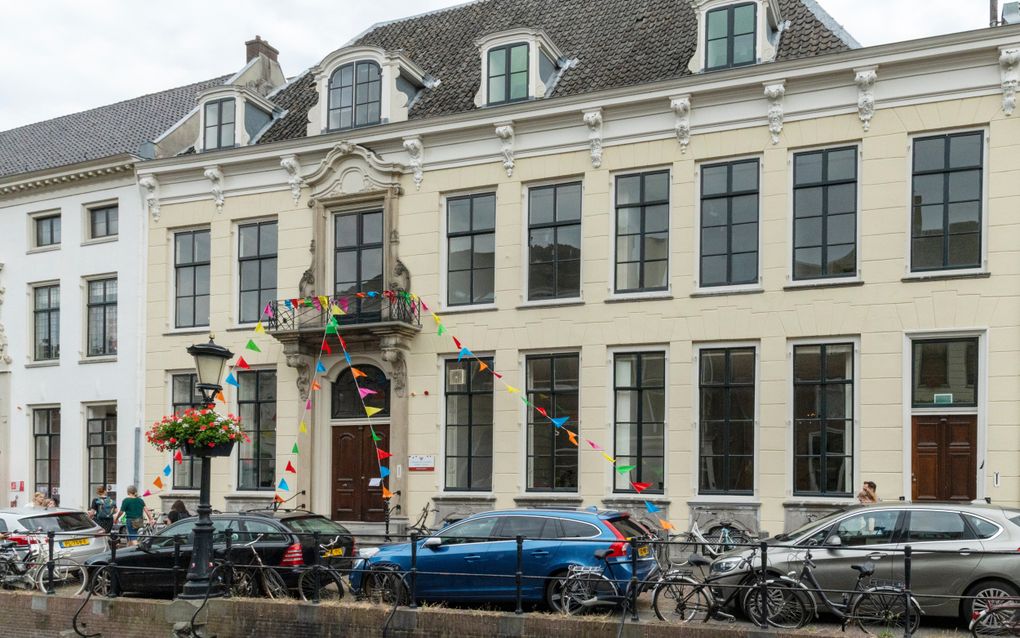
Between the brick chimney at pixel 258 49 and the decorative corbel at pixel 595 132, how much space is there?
13021mm

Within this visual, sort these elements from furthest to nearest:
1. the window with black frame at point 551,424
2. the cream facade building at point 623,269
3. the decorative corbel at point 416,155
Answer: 1. the decorative corbel at point 416,155
2. the window with black frame at point 551,424
3. the cream facade building at point 623,269

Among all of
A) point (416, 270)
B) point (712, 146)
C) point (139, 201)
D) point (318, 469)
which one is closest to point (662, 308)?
point (712, 146)

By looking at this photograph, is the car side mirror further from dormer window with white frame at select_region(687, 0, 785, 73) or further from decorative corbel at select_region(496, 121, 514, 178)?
dormer window with white frame at select_region(687, 0, 785, 73)

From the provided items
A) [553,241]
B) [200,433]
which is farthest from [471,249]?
[200,433]

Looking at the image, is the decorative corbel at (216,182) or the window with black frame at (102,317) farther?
the window with black frame at (102,317)

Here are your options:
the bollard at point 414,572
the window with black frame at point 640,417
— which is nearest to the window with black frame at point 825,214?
the window with black frame at point 640,417

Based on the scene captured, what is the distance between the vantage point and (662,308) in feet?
69.2

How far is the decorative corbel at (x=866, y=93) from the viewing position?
1941 centimetres

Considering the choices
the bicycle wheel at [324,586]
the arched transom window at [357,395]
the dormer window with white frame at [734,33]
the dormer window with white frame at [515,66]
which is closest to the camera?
the bicycle wheel at [324,586]

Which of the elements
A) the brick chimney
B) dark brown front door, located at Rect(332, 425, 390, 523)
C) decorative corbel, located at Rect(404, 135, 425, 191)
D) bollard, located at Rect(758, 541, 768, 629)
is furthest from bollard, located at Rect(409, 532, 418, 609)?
the brick chimney

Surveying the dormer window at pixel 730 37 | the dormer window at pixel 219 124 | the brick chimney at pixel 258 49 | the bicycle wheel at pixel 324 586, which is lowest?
the bicycle wheel at pixel 324 586

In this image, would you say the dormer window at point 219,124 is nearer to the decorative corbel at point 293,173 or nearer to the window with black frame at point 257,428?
the decorative corbel at point 293,173

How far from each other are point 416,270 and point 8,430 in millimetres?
13329

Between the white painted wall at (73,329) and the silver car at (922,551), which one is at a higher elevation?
the white painted wall at (73,329)
